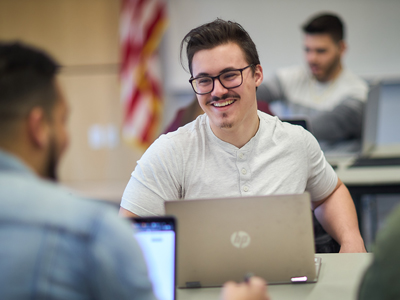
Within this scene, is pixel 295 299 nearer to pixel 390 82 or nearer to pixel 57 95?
pixel 57 95

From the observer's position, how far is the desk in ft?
3.52

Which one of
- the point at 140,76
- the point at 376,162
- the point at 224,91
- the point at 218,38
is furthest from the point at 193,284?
the point at 140,76

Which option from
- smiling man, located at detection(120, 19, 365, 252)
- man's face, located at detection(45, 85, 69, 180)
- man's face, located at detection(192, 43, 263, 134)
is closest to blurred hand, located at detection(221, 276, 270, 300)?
man's face, located at detection(45, 85, 69, 180)

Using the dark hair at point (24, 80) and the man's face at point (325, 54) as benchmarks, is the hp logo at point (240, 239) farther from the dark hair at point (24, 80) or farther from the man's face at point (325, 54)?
the man's face at point (325, 54)

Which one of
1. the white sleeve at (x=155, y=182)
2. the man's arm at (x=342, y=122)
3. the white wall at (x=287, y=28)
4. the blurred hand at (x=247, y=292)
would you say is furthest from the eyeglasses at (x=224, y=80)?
the white wall at (x=287, y=28)

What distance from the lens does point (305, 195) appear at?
109cm

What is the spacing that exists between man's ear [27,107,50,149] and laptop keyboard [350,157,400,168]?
2.38 m

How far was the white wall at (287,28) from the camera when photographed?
4223mm

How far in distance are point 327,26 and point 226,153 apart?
240 centimetres

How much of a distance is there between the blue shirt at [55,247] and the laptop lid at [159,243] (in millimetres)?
319

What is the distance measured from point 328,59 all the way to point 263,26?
1.16 meters

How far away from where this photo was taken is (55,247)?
0.63 meters

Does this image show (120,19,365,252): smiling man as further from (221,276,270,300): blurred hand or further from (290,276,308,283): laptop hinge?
(221,276,270,300): blurred hand

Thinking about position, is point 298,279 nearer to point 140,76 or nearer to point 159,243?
point 159,243
